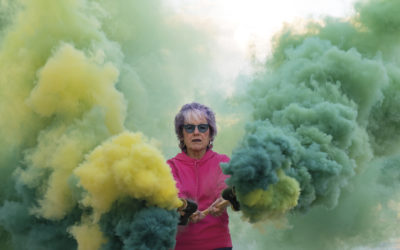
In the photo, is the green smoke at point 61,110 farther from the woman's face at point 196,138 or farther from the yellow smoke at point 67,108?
the woman's face at point 196,138

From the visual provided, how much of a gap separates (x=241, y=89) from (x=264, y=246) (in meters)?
6.06

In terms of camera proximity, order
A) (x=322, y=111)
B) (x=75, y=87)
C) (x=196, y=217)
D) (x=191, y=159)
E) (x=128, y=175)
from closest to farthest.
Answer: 1. (x=128, y=175)
2. (x=196, y=217)
3. (x=191, y=159)
4. (x=322, y=111)
5. (x=75, y=87)

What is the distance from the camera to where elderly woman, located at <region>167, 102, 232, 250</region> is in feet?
18.3

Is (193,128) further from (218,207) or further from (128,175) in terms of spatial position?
(128,175)

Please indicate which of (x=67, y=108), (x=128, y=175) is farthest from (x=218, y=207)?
(x=67, y=108)

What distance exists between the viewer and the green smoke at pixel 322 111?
5.21 metres

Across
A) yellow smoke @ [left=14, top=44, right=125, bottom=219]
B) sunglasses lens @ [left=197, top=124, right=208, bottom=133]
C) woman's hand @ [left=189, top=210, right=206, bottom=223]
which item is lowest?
woman's hand @ [left=189, top=210, right=206, bottom=223]

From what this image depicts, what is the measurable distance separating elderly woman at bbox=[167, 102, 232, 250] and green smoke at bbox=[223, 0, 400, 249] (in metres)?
0.52

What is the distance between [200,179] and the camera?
586 centimetres

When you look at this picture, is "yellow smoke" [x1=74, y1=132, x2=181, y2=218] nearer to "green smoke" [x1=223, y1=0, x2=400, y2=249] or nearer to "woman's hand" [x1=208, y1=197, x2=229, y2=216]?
"woman's hand" [x1=208, y1=197, x2=229, y2=216]

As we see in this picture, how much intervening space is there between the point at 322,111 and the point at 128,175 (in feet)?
10.2

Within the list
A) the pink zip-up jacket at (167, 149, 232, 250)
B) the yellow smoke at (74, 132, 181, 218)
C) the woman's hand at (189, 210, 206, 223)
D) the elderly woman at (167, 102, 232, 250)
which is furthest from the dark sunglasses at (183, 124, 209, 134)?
the woman's hand at (189, 210, 206, 223)

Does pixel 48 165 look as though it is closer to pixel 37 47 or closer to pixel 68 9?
pixel 37 47

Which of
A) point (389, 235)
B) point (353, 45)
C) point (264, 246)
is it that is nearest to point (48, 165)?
point (353, 45)
